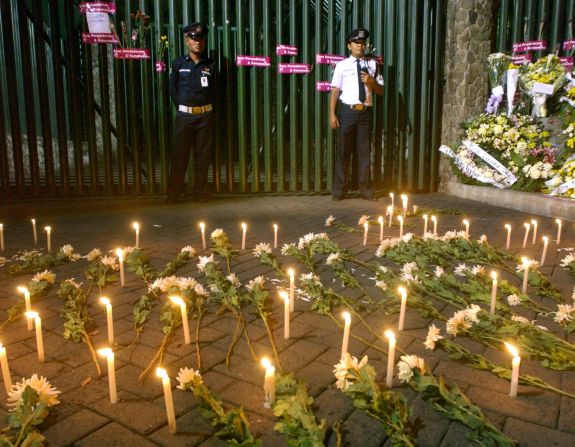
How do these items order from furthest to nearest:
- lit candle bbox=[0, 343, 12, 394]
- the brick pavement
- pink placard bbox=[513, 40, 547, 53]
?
pink placard bbox=[513, 40, 547, 53] → lit candle bbox=[0, 343, 12, 394] → the brick pavement

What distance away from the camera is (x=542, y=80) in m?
7.96

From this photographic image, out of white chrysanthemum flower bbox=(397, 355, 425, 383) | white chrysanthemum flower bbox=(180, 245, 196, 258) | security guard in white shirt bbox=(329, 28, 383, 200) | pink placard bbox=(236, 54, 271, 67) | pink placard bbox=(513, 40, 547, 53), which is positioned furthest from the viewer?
pink placard bbox=(513, 40, 547, 53)

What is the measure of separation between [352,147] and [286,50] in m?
1.97

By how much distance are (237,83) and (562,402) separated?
7371mm

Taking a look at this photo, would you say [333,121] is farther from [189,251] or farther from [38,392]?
[38,392]

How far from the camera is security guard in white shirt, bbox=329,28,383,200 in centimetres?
800

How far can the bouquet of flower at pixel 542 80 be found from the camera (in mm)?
7887

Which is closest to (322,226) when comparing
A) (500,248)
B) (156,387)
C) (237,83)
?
(500,248)

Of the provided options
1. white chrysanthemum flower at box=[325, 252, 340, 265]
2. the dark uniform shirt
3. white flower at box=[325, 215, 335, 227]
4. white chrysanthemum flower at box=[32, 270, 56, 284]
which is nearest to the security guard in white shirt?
the dark uniform shirt

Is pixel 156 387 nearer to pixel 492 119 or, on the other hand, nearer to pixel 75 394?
pixel 75 394

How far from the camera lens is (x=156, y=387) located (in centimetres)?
251

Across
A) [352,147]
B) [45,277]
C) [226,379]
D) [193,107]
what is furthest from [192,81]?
[226,379]

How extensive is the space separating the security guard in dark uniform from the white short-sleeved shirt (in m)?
1.95

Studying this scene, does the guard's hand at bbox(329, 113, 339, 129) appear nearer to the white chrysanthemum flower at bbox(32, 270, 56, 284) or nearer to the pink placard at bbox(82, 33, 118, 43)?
the pink placard at bbox(82, 33, 118, 43)
